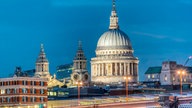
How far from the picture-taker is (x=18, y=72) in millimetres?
112875

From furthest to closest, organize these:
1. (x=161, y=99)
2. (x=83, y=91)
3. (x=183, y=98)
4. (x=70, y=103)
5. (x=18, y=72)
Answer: (x=83, y=91), (x=18, y=72), (x=70, y=103), (x=183, y=98), (x=161, y=99)

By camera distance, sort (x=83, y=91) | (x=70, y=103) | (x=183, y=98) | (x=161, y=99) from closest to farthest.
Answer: (x=161, y=99)
(x=183, y=98)
(x=70, y=103)
(x=83, y=91)

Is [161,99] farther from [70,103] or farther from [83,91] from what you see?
[83,91]

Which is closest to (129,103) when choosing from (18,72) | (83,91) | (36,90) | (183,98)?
(183,98)

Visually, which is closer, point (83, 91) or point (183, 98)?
point (183, 98)

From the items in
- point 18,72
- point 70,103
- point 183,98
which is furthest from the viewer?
point 18,72

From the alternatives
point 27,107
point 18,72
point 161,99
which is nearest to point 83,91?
point 18,72

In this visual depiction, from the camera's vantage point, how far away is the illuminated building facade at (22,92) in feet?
340

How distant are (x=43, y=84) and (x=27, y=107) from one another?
8001 mm

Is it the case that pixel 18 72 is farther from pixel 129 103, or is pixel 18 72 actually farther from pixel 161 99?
pixel 161 99

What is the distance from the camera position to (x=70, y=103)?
102500 mm

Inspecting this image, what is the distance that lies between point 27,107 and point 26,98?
4.72 metres

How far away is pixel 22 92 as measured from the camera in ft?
341

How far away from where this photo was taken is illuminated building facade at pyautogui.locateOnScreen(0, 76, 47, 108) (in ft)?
340
